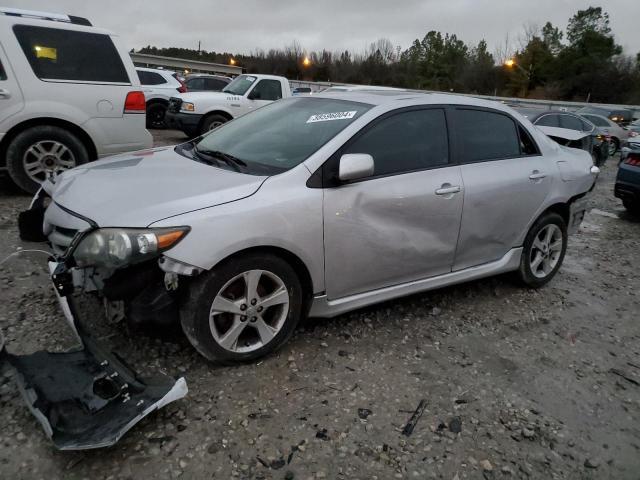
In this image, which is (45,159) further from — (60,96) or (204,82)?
(204,82)

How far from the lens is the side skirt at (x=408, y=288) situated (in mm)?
2945

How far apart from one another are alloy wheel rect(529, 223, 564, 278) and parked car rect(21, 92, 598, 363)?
0.32ft

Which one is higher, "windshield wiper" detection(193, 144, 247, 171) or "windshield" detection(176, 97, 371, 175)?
"windshield" detection(176, 97, 371, 175)

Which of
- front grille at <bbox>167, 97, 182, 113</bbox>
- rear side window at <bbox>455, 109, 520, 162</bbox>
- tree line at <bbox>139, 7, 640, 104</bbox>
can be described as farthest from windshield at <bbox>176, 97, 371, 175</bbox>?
tree line at <bbox>139, 7, 640, 104</bbox>

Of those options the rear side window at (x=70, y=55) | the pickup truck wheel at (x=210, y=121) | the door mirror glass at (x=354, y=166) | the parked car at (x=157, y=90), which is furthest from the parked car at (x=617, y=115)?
the door mirror glass at (x=354, y=166)

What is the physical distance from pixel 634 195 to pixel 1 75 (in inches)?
330

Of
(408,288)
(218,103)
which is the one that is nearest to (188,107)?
(218,103)

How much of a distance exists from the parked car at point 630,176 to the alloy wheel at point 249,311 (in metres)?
6.61

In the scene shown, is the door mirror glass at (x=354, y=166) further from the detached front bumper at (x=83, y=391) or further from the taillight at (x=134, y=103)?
the taillight at (x=134, y=103)

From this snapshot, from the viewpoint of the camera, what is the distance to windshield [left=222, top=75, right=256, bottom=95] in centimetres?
1131

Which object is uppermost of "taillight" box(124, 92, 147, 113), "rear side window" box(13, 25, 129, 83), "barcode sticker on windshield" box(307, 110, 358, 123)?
"rear side window" box(13, 25, 129, 83)

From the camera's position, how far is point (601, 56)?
50.7m

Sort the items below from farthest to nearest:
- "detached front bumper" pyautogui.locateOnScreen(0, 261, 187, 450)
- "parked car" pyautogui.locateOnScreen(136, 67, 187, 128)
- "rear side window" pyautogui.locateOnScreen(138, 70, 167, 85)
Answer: "rear side window" pyautogui.locateOnScreen(138, 70, 167, 85)
"parked car" pyautogui.locateOnScreen(136, 67, 187, 128)
"detached front bumper" pyautogui.locateOnScreen(0, 261, 187, 450)

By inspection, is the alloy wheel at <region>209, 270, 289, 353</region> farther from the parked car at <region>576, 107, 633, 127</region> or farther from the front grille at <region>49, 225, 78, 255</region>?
the parked car at <region>576, 107, 633, 127</region>
